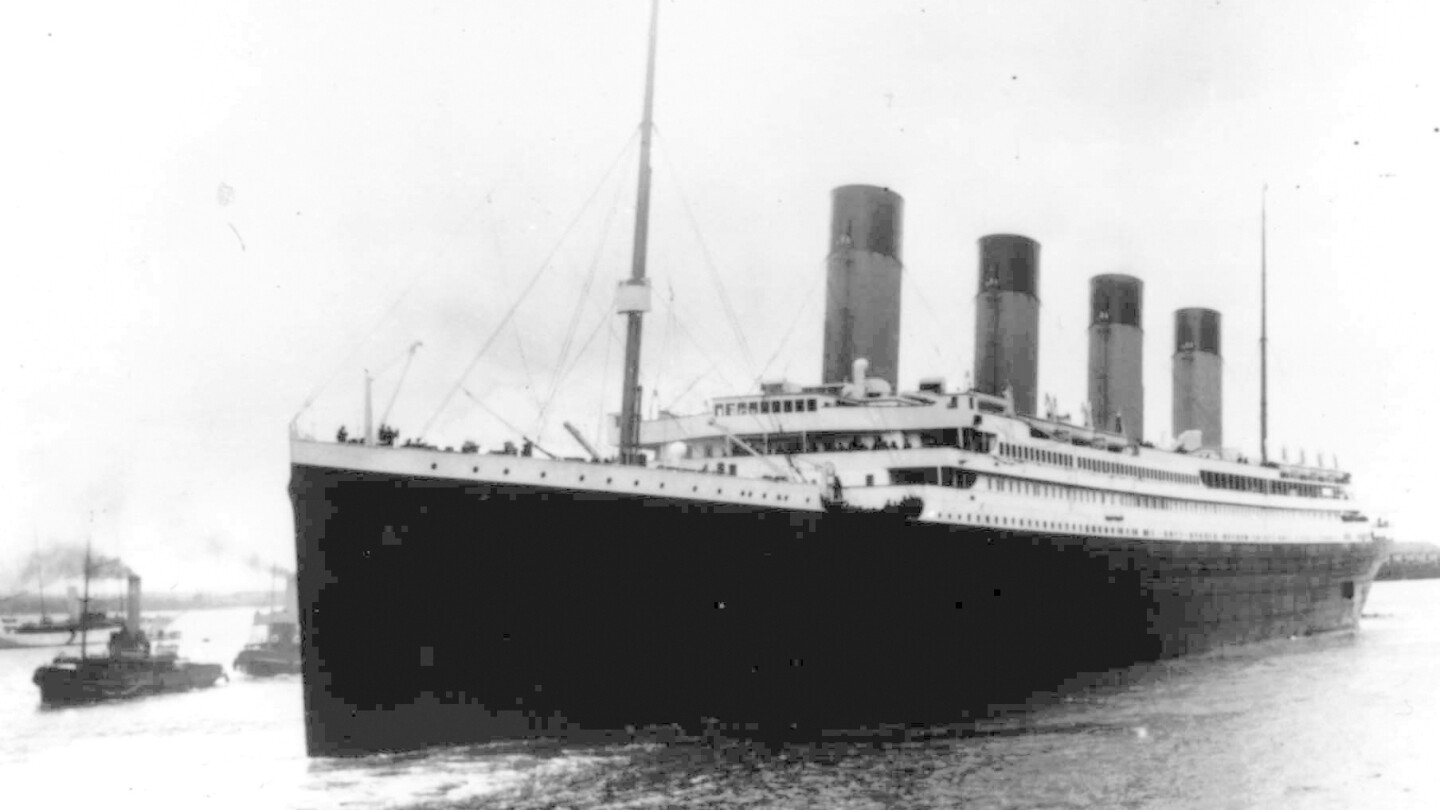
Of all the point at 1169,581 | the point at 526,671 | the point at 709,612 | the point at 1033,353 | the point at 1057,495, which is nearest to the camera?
the point at 526,671

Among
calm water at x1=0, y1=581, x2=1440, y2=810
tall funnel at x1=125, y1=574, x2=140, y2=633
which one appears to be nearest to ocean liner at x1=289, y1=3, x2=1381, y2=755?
calm water at x1=0, y1=581, x2=1440, y2=810

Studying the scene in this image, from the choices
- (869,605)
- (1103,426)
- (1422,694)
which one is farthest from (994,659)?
(1103,426)

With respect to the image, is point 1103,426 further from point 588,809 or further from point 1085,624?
point 588,809

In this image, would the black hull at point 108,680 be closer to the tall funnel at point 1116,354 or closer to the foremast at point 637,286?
the foremast at point 637,286

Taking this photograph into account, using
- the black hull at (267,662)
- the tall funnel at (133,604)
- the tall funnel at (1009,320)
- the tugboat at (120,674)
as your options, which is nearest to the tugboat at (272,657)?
the black hull at (267,662)

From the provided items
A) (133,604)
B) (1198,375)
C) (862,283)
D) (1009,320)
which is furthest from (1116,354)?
(133,604)

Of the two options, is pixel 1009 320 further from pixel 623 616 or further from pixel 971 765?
pixel 623 616

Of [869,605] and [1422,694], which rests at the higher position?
[869,605]
